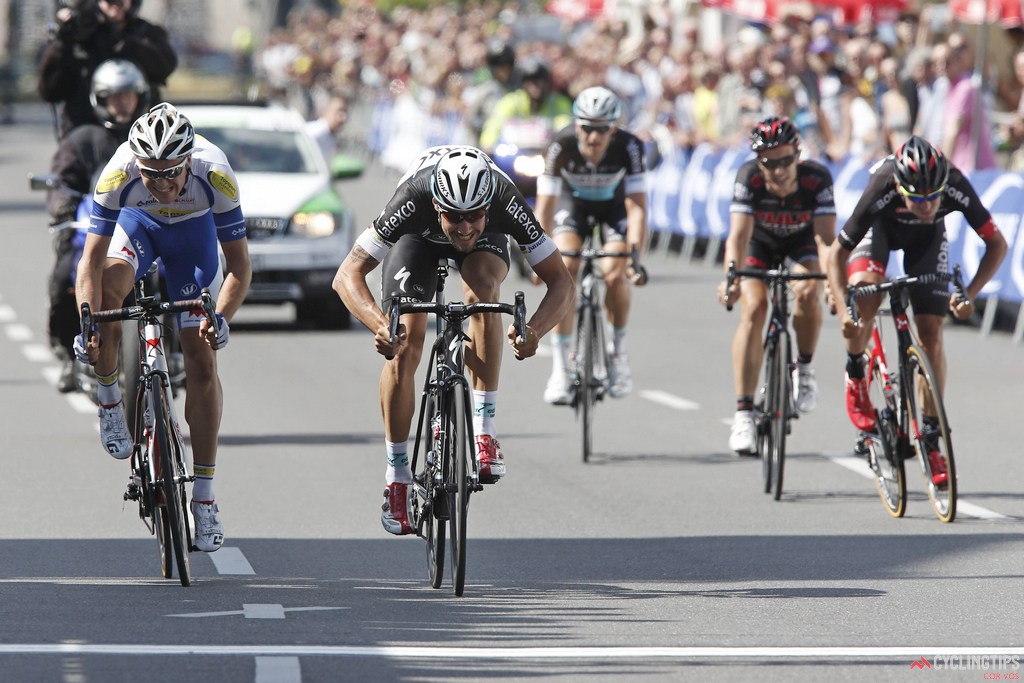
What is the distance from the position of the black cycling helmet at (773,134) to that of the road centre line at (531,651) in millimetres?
4504

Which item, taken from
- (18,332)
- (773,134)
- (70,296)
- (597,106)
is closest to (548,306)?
(773,134)

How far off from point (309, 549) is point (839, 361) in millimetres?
8378

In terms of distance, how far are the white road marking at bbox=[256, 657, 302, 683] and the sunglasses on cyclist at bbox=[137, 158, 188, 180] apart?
8.29ft

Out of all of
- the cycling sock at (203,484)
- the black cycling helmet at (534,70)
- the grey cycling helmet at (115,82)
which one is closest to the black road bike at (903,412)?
the cycling sock at (203,484)

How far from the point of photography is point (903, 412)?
10.8 m

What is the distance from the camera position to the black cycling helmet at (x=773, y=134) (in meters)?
11.5

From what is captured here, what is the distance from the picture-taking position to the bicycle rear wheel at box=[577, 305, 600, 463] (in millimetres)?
12656

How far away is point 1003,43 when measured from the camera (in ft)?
99.5

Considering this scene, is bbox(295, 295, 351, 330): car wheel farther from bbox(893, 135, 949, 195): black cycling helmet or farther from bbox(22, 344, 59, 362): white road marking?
bbox(893, 135, 949, 195): black cycling helmet

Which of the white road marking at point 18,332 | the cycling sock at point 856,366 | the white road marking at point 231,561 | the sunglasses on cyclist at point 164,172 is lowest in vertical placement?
the white road marking at point 18,332

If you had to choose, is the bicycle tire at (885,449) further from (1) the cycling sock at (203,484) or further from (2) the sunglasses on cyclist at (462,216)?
(1) the cycling sock at (203,484)

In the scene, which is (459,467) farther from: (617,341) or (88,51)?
(88,51)

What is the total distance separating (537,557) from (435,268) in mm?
1414

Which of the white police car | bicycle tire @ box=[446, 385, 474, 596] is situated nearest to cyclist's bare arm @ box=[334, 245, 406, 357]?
bicycle tire @ box=[446, 385, 474, 596]
